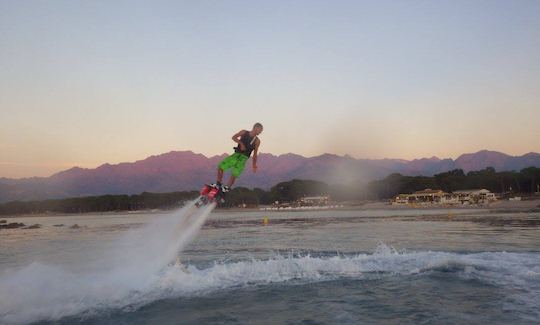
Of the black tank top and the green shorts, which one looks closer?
the black tank top

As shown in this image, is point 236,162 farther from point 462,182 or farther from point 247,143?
point 462,182

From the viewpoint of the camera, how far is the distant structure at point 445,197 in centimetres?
12888

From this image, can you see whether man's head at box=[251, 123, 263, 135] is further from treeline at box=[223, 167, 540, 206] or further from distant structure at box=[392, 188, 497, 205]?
treeline at box=[223, 167, 540, 206]

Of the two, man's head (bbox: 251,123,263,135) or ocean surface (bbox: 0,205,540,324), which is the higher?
man's head (bbox: 251,123,263,135)

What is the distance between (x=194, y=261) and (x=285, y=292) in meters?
11.2

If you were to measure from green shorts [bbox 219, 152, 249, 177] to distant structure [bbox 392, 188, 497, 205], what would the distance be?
405 ft

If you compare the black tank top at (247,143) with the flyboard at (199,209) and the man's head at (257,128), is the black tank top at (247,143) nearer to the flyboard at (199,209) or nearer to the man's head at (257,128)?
the man's head at (257,128)

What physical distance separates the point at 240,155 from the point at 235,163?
0.32m

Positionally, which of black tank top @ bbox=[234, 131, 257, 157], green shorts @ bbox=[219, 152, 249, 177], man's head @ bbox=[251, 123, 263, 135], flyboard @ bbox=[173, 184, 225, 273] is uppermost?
man's head @ bbox=[251, 123, 263, 135]

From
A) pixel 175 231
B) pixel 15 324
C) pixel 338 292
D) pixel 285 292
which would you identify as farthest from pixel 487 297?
pixel 15 324

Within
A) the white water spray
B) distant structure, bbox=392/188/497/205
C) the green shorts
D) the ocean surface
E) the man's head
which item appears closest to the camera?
the ocean surface

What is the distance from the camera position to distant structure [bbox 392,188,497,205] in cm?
12888

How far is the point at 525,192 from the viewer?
137 meters

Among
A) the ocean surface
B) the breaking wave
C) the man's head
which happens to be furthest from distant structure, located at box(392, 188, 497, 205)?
the man's head
